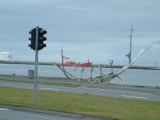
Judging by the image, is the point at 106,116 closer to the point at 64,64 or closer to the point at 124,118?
the point at 124,118

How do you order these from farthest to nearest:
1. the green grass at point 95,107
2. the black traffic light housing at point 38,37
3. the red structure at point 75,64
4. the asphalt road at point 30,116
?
the red structure at point 75,64, the black traffic light housing at point 38,37, the green grass at point 95,107, the asphalt road at point 30,116

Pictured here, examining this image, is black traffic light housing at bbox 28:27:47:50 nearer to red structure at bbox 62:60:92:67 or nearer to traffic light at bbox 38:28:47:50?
traffic light at bbox 38:28:47:50

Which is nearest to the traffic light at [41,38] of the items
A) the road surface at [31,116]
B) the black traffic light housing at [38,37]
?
the black traffic light housing at [38,37]

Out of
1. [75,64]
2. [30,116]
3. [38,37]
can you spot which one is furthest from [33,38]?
[75,64]

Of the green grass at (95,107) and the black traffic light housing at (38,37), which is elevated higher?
the black traffic light housing at (38,37)

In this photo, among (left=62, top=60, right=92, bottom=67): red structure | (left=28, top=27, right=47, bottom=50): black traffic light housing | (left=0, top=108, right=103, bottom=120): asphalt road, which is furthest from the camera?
(left=62, top=60, right=92, bottom=67): red structure

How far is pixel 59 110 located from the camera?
22547 millimetres

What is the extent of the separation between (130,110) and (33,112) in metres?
3.97

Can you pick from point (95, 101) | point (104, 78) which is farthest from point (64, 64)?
point (95, 101)

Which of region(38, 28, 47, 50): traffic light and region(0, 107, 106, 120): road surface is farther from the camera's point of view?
region(38, 28, 47, 50): traffic light

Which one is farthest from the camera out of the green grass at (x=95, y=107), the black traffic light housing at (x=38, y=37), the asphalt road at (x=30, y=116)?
the black traffic light housing at (x=38, y=37)

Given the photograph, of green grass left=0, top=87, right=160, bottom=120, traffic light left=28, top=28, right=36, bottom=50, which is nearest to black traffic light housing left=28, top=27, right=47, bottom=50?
traffic light left=28, top=28, right=36, bottom=50

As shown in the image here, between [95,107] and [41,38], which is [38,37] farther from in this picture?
[95,107]

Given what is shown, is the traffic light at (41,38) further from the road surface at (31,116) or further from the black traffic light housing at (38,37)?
the road surface at (31,116)
